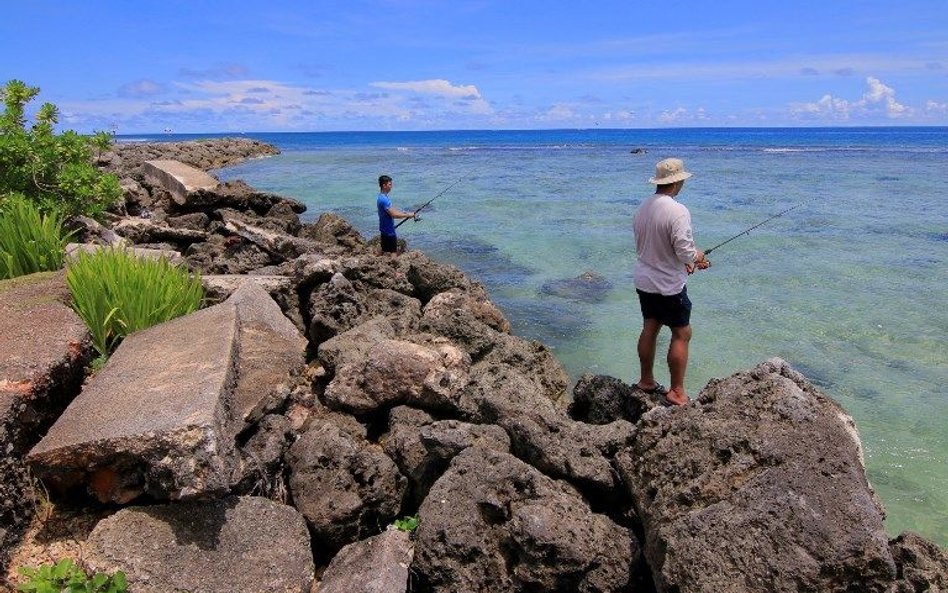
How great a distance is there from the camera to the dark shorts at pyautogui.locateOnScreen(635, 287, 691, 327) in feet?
19.3

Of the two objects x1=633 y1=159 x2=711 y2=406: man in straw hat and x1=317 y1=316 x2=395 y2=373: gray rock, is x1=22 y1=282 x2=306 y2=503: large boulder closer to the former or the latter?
x1=317 y1=316 x2=395 y2=373: gray rock

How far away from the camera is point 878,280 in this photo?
41.0 feet

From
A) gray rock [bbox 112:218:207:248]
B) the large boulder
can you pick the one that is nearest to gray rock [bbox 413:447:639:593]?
the large boulder

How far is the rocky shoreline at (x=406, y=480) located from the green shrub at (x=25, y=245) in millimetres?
1117

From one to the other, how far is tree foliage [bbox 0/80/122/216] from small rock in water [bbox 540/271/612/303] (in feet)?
22.7

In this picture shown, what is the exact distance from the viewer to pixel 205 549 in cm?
345

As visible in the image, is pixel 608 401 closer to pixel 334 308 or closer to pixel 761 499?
pixel 761 499

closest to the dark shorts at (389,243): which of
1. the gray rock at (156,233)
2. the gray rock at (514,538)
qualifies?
the gray rock at (156,233)

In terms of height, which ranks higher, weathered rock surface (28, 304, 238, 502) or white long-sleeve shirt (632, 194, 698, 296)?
white long-sleeve shirt (632, 194, 698, 296)

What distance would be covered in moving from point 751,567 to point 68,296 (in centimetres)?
516

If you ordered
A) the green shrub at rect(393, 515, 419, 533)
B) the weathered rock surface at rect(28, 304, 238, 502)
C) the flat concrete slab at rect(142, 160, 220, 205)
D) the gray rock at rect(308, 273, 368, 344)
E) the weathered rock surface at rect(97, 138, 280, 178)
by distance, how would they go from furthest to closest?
the weathered rock surface at rect(97, 138, 280, 178) < the flat concrete slab at rect(142, 160, 220, 205) < the gray rock at rect(308, 273, 368, 344) < the green shrub at rect(393, 515, 419, 533) < the weathered rock surface at rect(28, 304, 238, 502)

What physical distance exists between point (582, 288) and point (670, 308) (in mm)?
6337

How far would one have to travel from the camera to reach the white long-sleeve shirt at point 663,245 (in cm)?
564

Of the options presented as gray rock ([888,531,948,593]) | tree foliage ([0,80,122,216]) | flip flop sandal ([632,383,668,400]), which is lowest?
flip flop sandal ([632,383,668,400])
